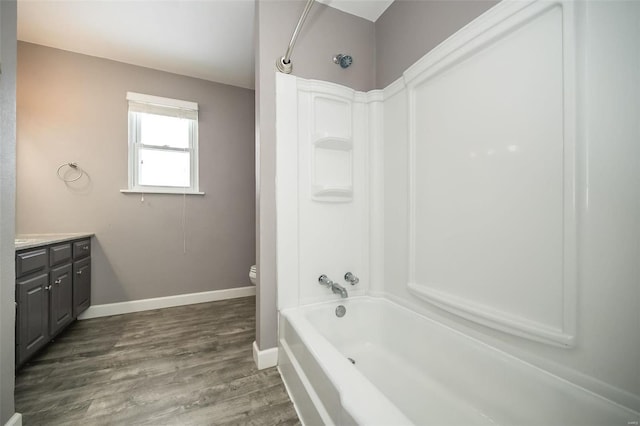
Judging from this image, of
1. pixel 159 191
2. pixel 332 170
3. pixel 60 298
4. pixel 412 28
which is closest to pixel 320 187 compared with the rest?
pixel 332 170

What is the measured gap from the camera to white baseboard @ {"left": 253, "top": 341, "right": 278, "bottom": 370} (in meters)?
1.52

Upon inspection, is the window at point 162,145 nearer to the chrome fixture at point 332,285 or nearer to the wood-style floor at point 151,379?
the wood-style floor at point 151,379

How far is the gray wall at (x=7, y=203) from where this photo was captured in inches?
37.8

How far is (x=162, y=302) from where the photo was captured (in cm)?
250

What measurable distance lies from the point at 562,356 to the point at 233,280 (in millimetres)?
2836

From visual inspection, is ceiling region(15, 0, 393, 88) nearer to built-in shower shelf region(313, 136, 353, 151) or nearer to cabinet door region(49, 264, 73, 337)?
built-in shower shelf region(313, 136, 353, 151)

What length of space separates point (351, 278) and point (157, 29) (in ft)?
8.88

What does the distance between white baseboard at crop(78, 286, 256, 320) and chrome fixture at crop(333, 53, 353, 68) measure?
263cm

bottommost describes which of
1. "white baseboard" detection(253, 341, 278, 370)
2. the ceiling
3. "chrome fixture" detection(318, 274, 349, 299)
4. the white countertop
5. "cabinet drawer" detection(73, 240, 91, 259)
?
"white baseboard" detection(253, 341, 278, 370)

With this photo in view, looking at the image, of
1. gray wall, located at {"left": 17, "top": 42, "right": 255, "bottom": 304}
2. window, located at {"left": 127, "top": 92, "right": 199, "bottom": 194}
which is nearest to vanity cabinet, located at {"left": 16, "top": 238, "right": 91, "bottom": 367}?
gray wall, located at {"left": 17, "top": 42, "right": 255, "bottom": 304}

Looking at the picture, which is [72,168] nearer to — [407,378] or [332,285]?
[332,285]

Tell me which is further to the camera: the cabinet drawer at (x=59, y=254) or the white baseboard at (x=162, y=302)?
the white baseboard at (x=162, y=302)

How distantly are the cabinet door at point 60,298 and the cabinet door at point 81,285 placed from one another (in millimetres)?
60

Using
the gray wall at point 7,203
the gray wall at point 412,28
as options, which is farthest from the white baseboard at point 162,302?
the gray wall at point 412,28
